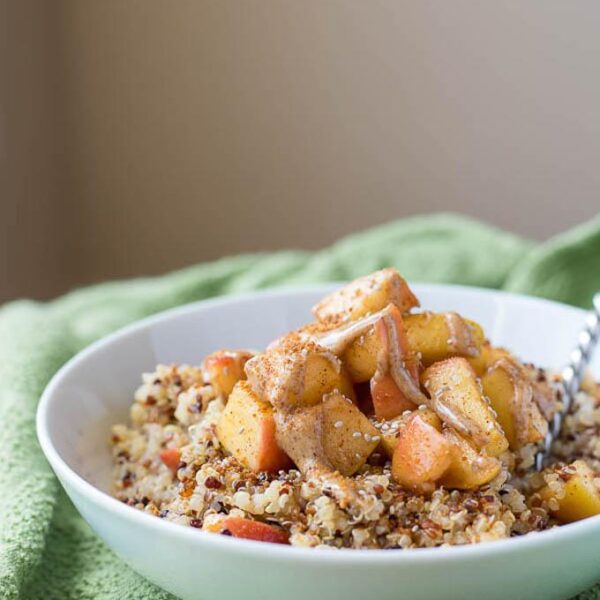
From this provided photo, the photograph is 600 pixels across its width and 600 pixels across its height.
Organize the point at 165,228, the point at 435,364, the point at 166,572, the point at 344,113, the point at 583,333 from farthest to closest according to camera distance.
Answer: the point at 165,228
the point at 344,113
the point at 583,333
the point at 435,364
the point at 166,572

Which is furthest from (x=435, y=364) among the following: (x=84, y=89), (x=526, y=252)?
(x=84, y=89)

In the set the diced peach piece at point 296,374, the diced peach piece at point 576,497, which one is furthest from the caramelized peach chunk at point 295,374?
the diced peach piece at point 576,497

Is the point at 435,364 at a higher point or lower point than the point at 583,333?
higher

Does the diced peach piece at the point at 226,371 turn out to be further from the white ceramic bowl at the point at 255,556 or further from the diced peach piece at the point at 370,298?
the white ceramic bowl at the point at 255,556

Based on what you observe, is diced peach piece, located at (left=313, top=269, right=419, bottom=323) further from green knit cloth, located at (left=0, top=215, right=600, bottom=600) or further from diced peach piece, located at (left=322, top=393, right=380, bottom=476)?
green knit cloth, located at (left=0, top=215, right=600, bottom=600)

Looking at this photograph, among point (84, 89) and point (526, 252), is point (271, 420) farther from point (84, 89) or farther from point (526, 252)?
point (84, 89)

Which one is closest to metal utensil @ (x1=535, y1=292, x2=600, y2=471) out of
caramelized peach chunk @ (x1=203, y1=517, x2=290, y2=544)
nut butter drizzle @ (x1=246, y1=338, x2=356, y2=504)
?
nut butter drizzle @ (x1=246, y1=338, x2=356, y2=504)
